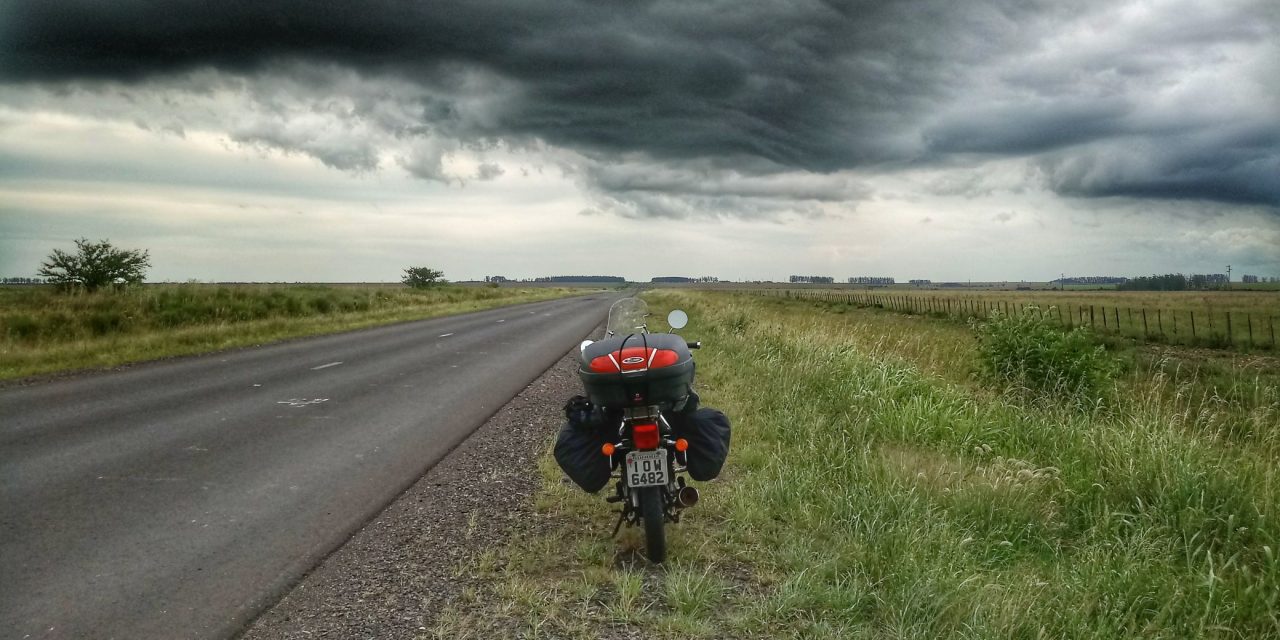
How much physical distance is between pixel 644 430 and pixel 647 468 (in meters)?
0.21

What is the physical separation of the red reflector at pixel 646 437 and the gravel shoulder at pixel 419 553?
119 cm

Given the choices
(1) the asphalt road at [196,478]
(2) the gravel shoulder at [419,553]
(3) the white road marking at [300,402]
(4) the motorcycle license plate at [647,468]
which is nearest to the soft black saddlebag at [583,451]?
(4) the motorcycle license plate at [647,468]

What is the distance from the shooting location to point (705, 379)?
444 inches

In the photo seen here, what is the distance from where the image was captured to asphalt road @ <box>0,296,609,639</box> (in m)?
3.95

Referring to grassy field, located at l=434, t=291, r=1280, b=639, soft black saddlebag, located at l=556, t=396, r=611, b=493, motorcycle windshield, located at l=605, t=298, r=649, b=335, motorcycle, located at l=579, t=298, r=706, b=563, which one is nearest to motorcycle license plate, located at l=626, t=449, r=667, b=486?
motorcycle, located at l=579, t=298, r=706, b=563

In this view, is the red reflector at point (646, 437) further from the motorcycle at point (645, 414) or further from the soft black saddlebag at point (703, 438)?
the soft black saddlebag at point (703, 438)

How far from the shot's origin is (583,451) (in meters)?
4.34

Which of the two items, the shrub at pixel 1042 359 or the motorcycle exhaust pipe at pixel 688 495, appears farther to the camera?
the shrub at pixel 1042 359

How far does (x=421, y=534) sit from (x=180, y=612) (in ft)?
4.66

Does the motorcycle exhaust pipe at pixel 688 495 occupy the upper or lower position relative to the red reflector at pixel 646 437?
lower

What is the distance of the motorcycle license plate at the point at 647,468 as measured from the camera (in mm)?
4066

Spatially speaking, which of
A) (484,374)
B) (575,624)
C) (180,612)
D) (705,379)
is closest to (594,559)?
(575,624)

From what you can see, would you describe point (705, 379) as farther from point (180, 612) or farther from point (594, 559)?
point (180, 612)

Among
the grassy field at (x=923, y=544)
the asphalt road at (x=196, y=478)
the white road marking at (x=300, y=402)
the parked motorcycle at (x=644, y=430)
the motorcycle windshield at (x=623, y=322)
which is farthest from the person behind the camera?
the white road marking at (x=300, y=402)
